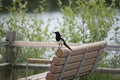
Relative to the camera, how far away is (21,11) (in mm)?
9109

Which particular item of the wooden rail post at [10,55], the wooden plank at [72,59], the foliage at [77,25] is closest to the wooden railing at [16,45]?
the wooden rail post at [10,55]

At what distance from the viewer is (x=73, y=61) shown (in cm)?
543

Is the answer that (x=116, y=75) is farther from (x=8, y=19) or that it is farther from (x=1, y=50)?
(x=8, y=19)

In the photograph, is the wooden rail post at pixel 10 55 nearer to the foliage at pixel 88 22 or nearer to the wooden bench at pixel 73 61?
the foliage at pixel 88 22

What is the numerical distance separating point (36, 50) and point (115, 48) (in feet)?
5.72

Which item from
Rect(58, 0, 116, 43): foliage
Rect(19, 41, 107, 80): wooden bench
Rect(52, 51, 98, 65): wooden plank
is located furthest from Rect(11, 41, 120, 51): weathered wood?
Rect(58, 0, 116, 43): foliage

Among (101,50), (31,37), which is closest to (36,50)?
(31,37)

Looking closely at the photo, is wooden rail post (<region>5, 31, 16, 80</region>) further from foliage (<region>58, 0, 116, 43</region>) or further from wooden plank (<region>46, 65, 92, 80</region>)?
wooden plank (<region>46, 65, 92, 80</region>)

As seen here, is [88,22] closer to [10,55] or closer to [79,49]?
[10,55]

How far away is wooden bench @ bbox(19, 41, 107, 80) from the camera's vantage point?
17.0ft

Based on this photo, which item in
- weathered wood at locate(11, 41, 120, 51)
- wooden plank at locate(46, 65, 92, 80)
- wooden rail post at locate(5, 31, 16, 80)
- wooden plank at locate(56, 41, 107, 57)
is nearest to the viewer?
wooden plank at locate(56, 41, 107, 57)

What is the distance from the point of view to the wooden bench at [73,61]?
5168mm

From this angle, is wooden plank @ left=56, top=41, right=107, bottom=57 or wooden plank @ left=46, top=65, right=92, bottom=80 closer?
wooden plank @ left=56, top=41, right=107, bottom=57

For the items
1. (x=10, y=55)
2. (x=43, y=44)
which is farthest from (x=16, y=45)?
(x=43, y=44)
